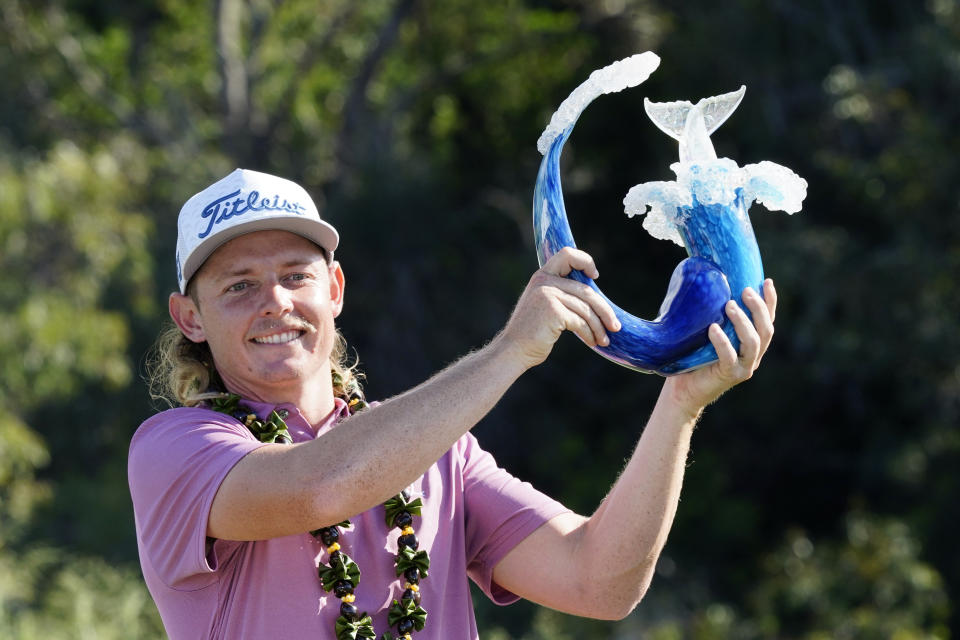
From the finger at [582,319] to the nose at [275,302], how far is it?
0.53 m

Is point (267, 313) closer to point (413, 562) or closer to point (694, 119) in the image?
point (413, 562)


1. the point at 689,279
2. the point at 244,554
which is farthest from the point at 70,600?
the point at 689,279

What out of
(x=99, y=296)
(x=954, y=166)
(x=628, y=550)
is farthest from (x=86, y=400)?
(x=628, y=550)

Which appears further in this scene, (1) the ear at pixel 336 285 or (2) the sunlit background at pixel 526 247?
(2) the sunlit background at pixel 526 247

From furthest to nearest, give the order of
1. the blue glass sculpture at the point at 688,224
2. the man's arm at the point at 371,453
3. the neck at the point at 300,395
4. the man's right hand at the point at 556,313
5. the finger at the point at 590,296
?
the neck at the point at 300,395 → the blue glass sculpture at the point at 688,224 → the finger at the point at 590,296 → the man's right hand at the point at 556,313 → the man's arm at the point at 371,453

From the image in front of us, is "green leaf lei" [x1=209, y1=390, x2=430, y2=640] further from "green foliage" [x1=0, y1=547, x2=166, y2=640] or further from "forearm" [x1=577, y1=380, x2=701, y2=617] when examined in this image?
"green foliage" [x1=0, y1=547, x2=166, y2=640]

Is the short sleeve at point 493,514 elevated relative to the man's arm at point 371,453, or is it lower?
lower

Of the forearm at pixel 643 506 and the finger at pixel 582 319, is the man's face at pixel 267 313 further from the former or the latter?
the forearm at pixel 643 506

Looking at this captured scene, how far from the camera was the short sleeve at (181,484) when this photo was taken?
2244 millimetres

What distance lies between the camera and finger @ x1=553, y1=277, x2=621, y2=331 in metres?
2.33

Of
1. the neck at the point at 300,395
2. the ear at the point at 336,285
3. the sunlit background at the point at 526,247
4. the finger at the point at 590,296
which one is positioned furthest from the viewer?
the sunlit background at the point at 526,247

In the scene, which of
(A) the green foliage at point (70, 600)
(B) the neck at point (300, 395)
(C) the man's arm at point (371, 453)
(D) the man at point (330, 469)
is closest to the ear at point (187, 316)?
(D) the man at point (330, 469)

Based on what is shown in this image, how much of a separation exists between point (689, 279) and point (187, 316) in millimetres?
994

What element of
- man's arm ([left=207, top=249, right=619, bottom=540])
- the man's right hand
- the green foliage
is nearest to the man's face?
man's arm ([left=207, top=249, right=619, bottom=540])
